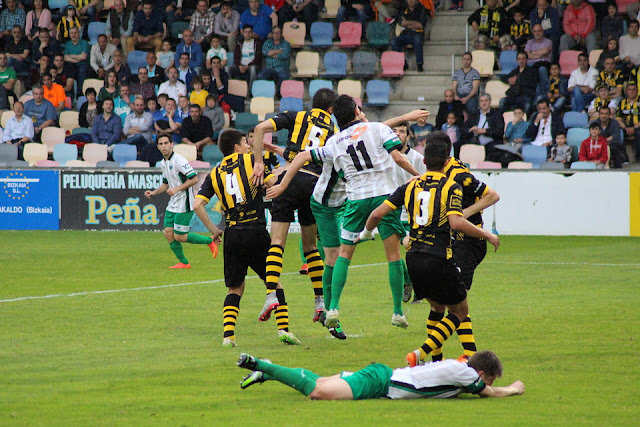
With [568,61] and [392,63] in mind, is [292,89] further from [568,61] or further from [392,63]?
[568,61]

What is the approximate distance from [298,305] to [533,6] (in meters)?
15.4

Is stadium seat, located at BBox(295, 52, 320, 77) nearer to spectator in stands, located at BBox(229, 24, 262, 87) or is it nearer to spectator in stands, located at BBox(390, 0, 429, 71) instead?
spectator in stands, located at BBox(229, 24, 262, 87)

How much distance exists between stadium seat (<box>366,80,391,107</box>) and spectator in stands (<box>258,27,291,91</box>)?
2.33m

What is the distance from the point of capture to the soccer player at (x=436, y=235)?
645 cm

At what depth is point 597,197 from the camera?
60.3ft

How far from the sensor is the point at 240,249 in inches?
307

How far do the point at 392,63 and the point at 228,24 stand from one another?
452cm

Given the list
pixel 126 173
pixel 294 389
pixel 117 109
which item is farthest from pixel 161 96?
pixel 294 389

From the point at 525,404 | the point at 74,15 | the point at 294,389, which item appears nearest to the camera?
the point at 525,404

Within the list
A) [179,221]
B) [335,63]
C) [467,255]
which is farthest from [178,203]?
[335,63]

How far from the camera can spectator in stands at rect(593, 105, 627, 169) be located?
18.9 metres

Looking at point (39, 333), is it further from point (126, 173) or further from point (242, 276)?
point (126, 173)

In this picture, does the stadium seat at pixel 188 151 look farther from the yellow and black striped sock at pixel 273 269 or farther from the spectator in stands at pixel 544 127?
the yellow and black striped sock at pixel 273 269

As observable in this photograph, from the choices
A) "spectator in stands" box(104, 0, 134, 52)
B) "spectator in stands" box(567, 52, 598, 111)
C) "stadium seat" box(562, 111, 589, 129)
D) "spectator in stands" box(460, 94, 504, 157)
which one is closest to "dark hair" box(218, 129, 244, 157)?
"spectator in stands" box(460, 94, 504, 157)
